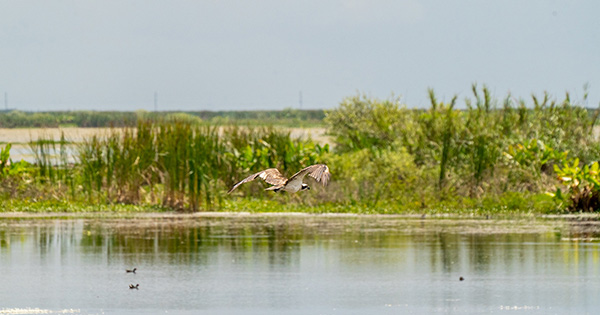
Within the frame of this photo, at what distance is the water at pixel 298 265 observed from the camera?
13.0 metres

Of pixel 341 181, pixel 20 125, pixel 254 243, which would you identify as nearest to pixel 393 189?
pixel 341 181

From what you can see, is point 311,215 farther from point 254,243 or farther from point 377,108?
point 377,108

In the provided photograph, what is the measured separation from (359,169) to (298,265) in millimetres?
Result: 9111

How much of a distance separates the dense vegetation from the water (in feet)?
4.94

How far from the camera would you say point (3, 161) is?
25.1 meters

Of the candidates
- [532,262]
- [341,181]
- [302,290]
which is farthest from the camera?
[341,181]

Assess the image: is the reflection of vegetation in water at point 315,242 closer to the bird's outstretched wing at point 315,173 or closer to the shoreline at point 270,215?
the shoreline at point 270,215

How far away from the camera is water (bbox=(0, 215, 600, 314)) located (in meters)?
13.0

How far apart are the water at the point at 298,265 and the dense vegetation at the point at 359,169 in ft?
4.94

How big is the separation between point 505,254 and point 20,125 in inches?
2175

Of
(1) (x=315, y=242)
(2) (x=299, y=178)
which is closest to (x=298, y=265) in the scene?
(1) (x=315, y=242)

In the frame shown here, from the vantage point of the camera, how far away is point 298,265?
52.6 feet

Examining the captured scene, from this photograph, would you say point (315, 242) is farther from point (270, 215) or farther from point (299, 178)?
point (299, 178)

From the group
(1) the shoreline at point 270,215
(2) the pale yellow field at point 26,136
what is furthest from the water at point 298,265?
(2) the pale yellow field at point 26,136
